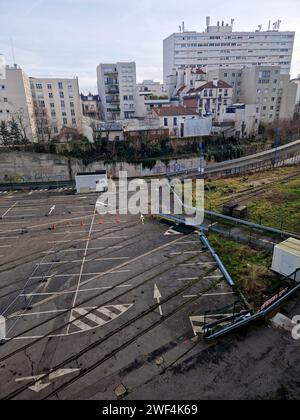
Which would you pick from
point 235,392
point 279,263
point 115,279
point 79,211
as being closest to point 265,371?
point 235,392

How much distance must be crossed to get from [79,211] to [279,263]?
1754 cm

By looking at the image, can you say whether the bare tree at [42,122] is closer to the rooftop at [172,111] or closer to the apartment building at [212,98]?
the rooftop at [172,111]

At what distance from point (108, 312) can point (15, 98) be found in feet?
142

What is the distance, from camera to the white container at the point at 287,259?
1248 centimetres

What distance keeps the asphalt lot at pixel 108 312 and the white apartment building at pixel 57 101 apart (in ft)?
115

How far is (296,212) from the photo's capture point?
837 inches

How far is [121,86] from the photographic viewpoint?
2339 inches

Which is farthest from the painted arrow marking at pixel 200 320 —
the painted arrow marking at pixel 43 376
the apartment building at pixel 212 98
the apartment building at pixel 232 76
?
the apartment building at pixel 232 76

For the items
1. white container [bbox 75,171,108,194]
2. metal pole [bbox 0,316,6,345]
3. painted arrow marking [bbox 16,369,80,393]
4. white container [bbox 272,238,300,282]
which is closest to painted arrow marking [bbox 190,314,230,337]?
white container [bbox 272,238,300,282]

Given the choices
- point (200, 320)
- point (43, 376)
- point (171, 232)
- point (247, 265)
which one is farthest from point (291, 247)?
point (43, 376)

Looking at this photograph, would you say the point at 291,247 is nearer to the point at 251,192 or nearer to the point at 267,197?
the point at 267,197

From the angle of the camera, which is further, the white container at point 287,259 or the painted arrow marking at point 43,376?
the white container at point 287,259

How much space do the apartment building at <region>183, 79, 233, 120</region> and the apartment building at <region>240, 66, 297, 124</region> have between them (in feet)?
→ 25.3

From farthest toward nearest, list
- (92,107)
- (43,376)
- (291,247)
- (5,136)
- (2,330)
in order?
(92,107)
(5,136)
(291,247)
(2,330)
(43,376)
